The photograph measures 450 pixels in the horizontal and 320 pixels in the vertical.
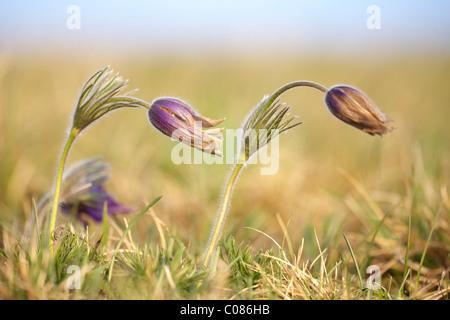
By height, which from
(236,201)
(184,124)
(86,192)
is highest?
(184,124)

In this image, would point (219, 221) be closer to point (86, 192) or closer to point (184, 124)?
point (184, 124)

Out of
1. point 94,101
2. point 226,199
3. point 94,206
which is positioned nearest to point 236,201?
point 94,206

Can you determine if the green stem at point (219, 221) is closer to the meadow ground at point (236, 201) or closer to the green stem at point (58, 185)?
the meadow ground at point (236, 201)

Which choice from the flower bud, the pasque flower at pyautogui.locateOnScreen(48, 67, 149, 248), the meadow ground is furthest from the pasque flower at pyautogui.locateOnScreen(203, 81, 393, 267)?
the pasque flower at pyautogui.locateOnScreen(48, 67, 149, 248)

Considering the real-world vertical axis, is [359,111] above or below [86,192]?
above
